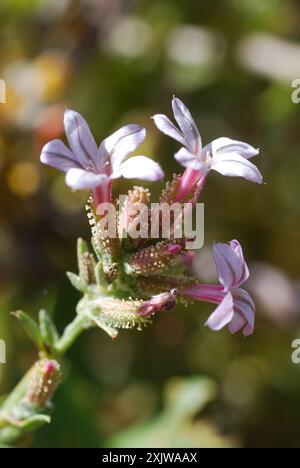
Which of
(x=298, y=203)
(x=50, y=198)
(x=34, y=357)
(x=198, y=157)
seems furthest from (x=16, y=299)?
(x=198, y=157)


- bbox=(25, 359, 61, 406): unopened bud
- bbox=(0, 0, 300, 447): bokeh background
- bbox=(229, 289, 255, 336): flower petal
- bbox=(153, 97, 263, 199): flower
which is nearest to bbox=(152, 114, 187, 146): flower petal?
bbox=(153, 97, 263, 199): flower

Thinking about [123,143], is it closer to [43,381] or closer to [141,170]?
[141,170]

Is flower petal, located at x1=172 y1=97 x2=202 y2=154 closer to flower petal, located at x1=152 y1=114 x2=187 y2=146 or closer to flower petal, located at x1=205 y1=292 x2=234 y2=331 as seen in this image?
flower petal, located at x1=152 y1=114 x2=187 y2=146

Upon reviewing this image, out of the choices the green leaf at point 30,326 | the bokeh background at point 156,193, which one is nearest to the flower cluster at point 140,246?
the green leaf at point 30,326

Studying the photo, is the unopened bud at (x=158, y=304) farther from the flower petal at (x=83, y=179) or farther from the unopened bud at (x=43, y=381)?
the unopened bud at (x=43, y=381)

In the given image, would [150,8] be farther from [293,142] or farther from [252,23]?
[293,142]

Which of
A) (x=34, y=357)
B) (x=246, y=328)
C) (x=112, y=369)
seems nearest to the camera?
(x=246, y=328)
